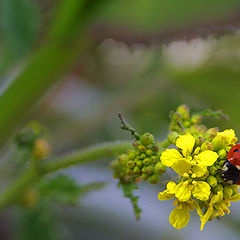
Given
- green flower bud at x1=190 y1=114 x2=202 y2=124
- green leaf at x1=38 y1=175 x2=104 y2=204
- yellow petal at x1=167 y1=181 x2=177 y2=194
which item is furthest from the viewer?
green leaf at x1=38 y1=175 x2=104 y2=204

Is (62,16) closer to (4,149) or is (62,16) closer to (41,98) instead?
(41,98)

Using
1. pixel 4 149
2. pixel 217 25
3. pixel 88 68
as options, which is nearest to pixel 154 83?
pixel 88 68

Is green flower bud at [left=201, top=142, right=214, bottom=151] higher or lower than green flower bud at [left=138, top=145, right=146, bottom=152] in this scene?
lower

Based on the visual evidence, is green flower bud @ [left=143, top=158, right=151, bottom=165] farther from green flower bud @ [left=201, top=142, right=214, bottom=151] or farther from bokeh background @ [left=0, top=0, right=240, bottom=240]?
bokeh background @ [left=0, top=0, right=240, bottom=240]

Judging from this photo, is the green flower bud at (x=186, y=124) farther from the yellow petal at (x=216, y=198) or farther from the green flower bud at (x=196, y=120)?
the yellow petal at (x=216, y=198)

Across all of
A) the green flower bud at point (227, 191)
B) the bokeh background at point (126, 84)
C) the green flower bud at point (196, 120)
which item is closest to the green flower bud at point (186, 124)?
the green flower bud at point (196, 120)

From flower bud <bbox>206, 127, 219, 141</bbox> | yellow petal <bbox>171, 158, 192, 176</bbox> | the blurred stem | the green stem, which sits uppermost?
the blurred stem

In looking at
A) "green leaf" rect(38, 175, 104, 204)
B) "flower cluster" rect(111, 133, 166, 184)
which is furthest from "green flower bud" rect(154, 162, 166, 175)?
"green leaf" rect(38, 175, 104, 204)

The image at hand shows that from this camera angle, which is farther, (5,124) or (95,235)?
(95,235)
